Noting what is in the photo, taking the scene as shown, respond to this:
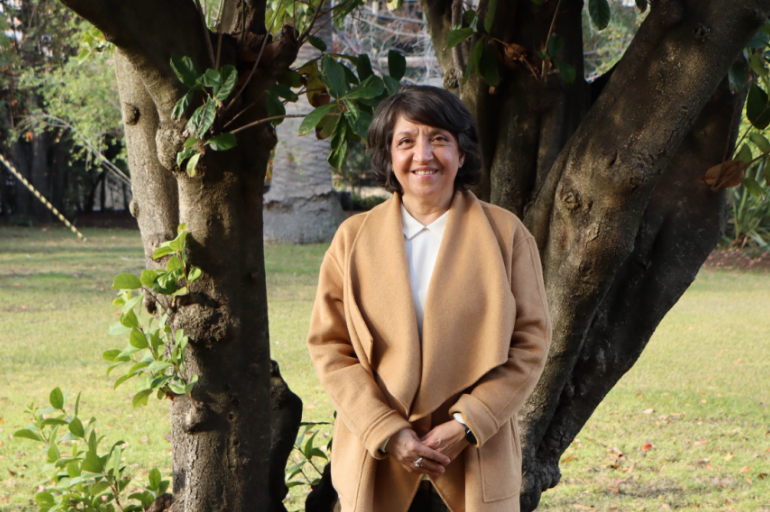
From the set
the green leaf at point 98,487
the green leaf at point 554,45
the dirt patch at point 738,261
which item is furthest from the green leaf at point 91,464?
the dirt patch at point 738,261

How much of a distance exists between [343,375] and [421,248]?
16.4 inches

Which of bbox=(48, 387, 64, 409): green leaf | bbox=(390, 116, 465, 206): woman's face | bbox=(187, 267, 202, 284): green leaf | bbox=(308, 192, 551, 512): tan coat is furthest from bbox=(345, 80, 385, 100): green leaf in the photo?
bbox=(48, 387, 64, 409): green leaf

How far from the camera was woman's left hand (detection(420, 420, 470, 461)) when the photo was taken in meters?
1.84

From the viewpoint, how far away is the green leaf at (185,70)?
226 cm

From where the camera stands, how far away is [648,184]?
8.08 feet

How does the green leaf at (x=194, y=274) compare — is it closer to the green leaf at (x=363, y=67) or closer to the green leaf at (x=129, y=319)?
the green leaf at (x=129, y=319)

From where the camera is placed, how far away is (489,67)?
272cm

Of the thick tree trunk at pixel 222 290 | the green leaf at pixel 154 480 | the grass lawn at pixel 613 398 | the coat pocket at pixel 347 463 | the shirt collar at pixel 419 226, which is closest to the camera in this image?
the coat pocket at pixel 347 463

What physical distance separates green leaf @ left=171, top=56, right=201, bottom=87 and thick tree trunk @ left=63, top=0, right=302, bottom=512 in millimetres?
122

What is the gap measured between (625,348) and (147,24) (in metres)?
2.17

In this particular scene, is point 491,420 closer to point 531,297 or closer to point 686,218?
point 531,297

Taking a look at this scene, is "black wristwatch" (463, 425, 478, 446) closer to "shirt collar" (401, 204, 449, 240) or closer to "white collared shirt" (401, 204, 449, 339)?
"white collared shirt" (401, 204, 449, 339)

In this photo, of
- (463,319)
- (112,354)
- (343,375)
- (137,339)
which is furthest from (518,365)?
(112,354)

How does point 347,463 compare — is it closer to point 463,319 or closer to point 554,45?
point 463,319
